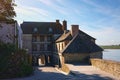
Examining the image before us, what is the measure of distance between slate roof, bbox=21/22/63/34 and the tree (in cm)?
3369

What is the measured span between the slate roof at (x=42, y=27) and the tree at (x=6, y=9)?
33.7 meters

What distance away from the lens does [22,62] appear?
23.6m

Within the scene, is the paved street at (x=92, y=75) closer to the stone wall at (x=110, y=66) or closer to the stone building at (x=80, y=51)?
the stone wall at (x=110, y=66)

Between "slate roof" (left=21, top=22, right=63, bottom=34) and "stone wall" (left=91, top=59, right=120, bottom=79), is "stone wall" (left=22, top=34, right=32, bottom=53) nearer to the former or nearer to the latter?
"slate roof" (left=21, top=22, right=63, bottom=34)

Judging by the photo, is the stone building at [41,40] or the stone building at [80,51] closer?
the stone building at [80,51]

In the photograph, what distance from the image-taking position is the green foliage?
71.6 ft

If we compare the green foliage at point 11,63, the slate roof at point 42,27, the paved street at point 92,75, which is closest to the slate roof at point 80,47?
the paved street at point 92,75

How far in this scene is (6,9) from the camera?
944 inches

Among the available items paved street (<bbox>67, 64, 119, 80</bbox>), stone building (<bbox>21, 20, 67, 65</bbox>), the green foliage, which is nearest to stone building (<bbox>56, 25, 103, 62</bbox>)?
paved street (<bbox>67, 64, 119, 80</bbox>)

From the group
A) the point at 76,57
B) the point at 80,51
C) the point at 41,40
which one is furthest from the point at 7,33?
the point at 41,40

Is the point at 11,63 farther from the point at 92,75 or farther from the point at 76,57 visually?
the point at 76,57

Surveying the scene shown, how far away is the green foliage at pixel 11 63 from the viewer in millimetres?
21812

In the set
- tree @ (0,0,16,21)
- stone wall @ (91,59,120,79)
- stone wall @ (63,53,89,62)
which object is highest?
tree @ (0,0,16,21)

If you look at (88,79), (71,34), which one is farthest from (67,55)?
(88,79)
